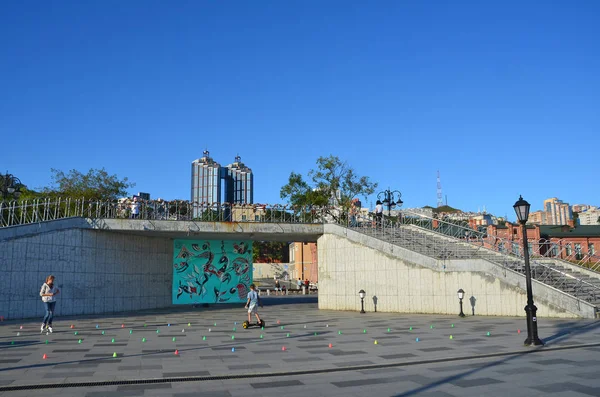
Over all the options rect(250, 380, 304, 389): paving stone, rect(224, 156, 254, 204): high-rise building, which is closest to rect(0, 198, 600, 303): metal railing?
rect(250, 380, 304, 389): paving stone

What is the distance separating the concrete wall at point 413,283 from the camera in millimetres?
21453

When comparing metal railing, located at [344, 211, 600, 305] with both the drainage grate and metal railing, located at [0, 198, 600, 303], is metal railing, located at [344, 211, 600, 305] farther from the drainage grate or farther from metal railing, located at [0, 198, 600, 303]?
the drainage grate

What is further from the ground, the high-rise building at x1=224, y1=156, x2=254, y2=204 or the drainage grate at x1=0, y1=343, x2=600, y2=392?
the high-rise building at x1=224, y1=156, x2=254, y2=204

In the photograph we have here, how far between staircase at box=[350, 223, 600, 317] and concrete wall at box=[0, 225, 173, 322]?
13.6m

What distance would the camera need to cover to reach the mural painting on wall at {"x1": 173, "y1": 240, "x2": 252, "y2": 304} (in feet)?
108

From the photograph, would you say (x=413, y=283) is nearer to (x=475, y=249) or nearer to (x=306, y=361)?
(x=475, y=249)

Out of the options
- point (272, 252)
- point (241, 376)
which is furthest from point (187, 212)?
point (272, 252)

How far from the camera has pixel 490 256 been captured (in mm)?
26062

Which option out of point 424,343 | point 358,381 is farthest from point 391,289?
point 358,381

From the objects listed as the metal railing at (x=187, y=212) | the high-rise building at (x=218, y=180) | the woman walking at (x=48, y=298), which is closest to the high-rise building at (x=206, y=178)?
the high-rise building at (x=218, y=180)

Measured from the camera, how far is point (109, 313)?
27.5 metres

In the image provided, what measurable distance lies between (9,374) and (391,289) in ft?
64.8

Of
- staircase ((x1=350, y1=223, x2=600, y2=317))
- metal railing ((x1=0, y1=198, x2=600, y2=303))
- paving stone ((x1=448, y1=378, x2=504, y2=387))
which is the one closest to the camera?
paving stone ((x1=448, y1=378, x2=504, y2=387))

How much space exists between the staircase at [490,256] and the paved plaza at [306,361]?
3.81m
